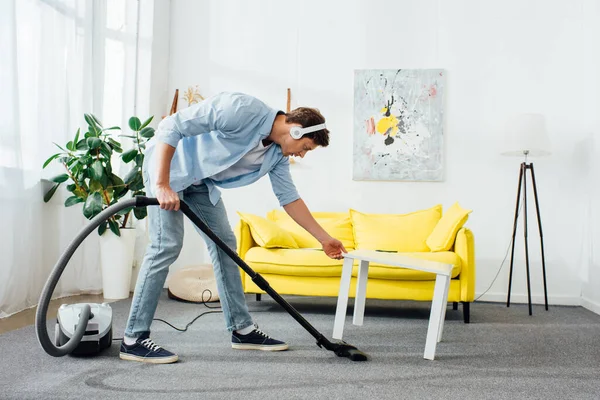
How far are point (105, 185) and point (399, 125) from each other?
222 centimetres

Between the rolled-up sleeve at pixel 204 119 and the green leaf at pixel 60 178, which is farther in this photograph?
the green leaf at pixel 60 178

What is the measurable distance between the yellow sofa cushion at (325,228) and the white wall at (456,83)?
42cm

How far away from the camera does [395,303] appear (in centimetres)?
399

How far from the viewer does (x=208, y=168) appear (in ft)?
7.00

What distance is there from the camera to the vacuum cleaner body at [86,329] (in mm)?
2195

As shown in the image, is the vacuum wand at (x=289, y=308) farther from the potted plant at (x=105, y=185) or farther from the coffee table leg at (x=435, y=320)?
the potted plant at (x=105, y=185)

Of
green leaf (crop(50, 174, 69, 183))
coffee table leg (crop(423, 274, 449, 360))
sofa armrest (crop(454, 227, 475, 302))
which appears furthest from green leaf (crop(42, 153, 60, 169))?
sofa armrest (crop(454, 227, 475, 302))

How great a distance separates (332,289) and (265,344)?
3.36 feet

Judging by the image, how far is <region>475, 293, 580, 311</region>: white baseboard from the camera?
13.7 ft

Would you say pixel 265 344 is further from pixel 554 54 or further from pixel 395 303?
pixel 554 54

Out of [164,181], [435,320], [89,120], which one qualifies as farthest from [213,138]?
[89,120]

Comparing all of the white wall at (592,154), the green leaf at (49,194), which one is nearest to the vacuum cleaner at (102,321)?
the green leaf at (49,194)

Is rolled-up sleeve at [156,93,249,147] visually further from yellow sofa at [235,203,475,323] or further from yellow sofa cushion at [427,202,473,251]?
yellow sofa cushion at [427,202,473,251]

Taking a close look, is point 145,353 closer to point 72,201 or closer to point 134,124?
point 72,201
